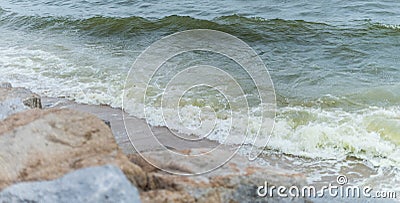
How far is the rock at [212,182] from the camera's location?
285 centimetres

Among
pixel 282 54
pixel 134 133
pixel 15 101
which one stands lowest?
pixel 134 133

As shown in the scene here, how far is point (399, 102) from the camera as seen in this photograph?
6859 millimetres

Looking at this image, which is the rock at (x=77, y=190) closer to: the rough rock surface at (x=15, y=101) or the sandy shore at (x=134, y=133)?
the rough rock surface at (x=15, y=101)

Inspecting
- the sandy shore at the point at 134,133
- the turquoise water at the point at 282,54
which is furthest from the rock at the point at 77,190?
the turquoise water at the point at 282,54

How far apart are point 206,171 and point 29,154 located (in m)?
1.10

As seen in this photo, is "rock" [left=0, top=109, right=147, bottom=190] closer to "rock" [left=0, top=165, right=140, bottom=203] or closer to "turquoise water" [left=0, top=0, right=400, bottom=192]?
"rock" [left=0, top=165, right=140, bottom=203]

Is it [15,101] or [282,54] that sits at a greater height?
[15,101]

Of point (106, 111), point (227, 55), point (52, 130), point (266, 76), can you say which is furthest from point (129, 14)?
point (52, 130)

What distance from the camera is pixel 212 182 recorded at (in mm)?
2920

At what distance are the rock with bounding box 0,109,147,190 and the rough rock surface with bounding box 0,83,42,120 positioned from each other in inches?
48.9

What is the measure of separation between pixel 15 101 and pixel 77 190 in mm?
2245

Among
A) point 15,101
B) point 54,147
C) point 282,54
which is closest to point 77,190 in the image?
point 54,147

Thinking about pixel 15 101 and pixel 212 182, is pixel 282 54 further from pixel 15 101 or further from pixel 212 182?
pixel 212 182

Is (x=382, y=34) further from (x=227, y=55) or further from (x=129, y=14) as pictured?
(x=129, y=14)
